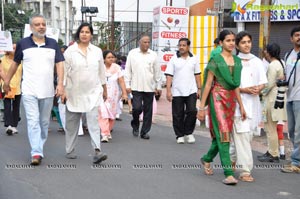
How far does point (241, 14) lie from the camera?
753 inches

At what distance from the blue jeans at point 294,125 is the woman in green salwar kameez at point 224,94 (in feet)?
3.12

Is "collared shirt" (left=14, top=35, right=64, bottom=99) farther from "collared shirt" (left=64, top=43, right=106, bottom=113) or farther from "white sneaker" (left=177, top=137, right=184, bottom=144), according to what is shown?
"white sneaker" (left=177, top=137, right=184, bottom=144)

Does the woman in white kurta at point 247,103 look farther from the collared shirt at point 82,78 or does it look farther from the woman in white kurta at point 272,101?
the collared shirt at point 82,78

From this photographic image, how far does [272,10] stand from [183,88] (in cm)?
999

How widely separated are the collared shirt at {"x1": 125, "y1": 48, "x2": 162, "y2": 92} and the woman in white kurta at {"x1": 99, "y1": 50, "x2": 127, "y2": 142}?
20 cm

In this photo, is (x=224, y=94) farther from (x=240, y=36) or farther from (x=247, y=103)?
(x=240, y=36)

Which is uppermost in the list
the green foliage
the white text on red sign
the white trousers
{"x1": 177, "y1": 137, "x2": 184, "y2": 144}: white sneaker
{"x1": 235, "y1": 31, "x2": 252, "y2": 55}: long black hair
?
the green foliage

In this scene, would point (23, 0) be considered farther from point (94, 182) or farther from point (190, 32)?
point (94, 182)

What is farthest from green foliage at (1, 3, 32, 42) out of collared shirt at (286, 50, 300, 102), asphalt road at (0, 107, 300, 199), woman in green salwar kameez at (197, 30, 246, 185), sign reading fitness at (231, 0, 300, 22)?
woman in green salwar kameez at (197, 30, 246, 185)

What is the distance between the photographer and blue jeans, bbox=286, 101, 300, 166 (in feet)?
21.0

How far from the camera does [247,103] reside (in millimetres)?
6055

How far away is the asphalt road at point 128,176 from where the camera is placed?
5398 mm

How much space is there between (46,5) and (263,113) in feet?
176

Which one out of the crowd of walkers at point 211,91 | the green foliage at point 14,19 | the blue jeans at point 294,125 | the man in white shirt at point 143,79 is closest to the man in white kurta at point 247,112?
the crowd of walkers at point 211,91
